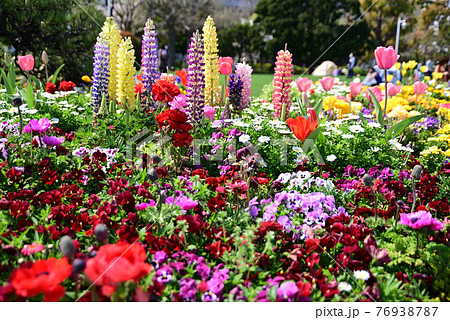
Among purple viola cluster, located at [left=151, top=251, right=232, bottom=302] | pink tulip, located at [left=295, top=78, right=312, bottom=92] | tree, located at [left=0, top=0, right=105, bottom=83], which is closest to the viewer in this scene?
purple viola cluster, located at [left=151, top=251, right=232, bottom=302]

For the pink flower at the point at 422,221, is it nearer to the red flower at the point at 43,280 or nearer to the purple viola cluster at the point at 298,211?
the purple viola cluster at the point at 298,211

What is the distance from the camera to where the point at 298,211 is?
231cm

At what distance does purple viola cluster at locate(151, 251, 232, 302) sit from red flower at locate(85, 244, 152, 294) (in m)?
0.48

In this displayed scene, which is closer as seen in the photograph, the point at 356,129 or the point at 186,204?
the point at 186,204

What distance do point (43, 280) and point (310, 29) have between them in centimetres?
2821

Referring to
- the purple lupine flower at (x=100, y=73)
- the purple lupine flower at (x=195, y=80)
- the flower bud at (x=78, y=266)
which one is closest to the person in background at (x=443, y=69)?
the purple lupine flower at (x=195, y=80)

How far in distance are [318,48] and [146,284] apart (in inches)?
1063

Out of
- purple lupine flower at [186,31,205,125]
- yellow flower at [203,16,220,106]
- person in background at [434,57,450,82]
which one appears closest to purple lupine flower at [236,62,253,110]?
yellow flower at [203,16,220,106]

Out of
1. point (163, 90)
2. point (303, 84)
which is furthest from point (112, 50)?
point (303, 84)

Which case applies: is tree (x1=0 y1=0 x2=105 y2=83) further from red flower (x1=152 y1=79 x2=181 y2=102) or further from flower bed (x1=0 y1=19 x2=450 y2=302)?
red flower (x1=152 y1=79 x2=181 y2=102)

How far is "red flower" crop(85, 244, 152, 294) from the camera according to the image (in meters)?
1.13

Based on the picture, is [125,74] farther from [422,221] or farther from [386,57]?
[422,221]

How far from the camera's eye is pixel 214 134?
3389mm

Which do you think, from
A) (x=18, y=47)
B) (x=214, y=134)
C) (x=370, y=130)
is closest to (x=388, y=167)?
(x=370, y=130)
